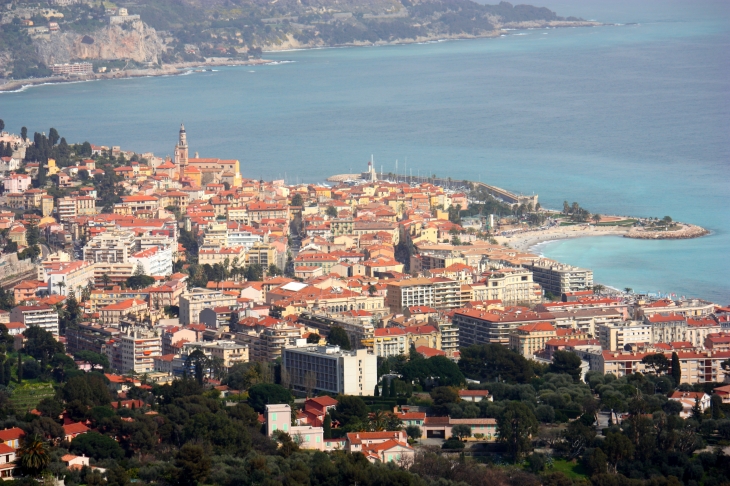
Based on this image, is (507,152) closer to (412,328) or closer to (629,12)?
(412,328)

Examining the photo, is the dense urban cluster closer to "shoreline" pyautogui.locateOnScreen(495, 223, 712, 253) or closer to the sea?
"shoreline" pyautogui.locateOnScreen(495, 223, 712, 253)

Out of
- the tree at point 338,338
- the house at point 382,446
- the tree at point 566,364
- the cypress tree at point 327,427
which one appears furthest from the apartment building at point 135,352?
the house at point 382,446

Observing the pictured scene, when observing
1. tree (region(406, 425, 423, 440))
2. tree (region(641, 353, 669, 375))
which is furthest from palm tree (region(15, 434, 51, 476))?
tree (region(641, 353, 669, 375))

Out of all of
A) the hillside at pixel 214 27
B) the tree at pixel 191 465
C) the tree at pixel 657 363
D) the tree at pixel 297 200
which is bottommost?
the hillside at pixel 214 27

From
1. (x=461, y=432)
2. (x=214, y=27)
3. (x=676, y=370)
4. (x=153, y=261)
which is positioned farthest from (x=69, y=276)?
(x=214, y=27)

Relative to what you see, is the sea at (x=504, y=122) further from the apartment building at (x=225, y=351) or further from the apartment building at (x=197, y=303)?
the apartment building at (x=225, y=351)

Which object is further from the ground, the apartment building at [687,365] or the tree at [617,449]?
the tree at [617,449]

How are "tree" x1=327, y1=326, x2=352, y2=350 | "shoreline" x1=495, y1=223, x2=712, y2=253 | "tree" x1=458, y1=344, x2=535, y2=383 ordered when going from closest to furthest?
"tree" x1=458, y1=344, x2=535, y2=383 < "tree" x1=327, y1=326, x2=352, y2=350 < "shoreline" x1=495, y1=223, x2=712, y2=253

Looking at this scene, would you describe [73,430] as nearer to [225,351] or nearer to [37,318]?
[225,351]
